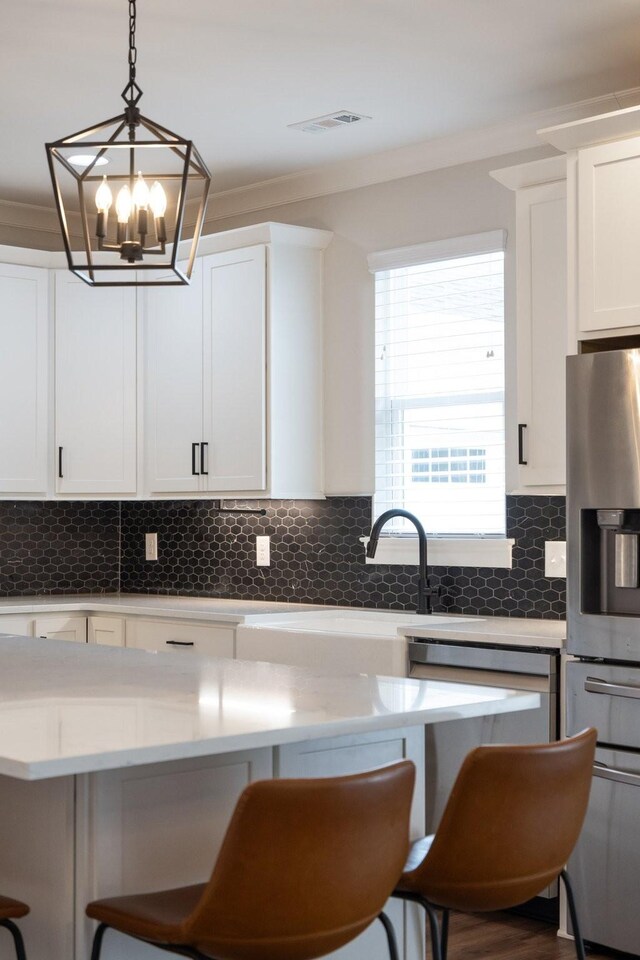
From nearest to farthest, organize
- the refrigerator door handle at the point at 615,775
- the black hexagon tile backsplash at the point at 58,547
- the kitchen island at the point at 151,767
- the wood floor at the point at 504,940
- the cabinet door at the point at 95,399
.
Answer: the kitchen island at the point at 151,767 < the refrigerator door handle at the point at 615,775 < the wood floor at the point at 504,940 < the cabinet door at the point at 95,399 < the black hexagon tile backsplash at the point at 58,547

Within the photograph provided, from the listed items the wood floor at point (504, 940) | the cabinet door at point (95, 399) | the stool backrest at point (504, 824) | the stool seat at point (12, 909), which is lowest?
the wood floor at point (504, 940)

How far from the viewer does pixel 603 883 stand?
3471mm

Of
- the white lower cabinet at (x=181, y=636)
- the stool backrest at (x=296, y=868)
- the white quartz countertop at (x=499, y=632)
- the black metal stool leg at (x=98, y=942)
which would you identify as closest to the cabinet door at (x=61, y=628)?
the white lower cabinet at (x=181, y=636)

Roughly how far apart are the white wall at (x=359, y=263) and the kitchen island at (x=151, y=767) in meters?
2.62

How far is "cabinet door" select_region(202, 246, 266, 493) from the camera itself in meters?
4.96

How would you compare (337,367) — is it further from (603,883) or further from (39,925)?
(39,925)

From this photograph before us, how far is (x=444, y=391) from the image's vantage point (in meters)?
4.77

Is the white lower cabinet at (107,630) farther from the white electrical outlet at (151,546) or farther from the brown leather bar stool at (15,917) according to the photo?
the brown leather bar stool at (15,917)

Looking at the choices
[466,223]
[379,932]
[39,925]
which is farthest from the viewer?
[466,223]

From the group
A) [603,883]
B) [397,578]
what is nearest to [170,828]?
[603,883]

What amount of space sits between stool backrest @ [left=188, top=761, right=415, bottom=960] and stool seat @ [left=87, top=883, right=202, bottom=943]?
0.17 feet

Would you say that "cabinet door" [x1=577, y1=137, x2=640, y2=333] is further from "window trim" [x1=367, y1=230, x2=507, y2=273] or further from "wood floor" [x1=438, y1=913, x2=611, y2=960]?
"wood floor" [x1=438, y1=913, x2=611, y2=960]

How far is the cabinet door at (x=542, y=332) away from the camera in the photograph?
394 centimetres

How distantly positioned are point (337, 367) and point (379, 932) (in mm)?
2995
